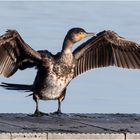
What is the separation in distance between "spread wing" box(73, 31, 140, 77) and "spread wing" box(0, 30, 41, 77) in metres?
1.26

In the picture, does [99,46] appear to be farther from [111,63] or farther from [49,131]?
[49,131]

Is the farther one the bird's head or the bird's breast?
the bird's head

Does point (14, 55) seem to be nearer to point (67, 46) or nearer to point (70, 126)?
point (67, 46)

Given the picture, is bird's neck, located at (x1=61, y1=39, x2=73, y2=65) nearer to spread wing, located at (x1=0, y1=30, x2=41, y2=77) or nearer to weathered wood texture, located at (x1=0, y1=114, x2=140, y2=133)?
spread wing, located at (x1=0, y1=30, x2=41, y2=77)

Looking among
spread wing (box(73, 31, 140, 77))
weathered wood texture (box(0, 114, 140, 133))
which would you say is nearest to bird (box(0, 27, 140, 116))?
spread wing (box(73, 31, 140, 77))

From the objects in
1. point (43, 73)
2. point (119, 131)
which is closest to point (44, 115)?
point (43, 73)

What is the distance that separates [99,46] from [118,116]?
2.11 m

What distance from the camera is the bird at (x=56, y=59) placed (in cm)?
1545

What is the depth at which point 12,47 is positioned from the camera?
15961 mm

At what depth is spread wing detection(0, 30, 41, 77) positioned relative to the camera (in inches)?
620

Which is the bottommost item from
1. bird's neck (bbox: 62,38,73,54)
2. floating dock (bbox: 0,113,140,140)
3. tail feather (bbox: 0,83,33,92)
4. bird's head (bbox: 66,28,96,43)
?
floating dock (bbox: 0,113,140,140)

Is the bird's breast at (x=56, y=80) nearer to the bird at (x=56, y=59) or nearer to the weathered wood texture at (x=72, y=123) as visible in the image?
the bird at (x=56, y=59)

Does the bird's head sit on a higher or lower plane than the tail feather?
higher

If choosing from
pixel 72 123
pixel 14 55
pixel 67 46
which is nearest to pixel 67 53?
pixel 67 46
